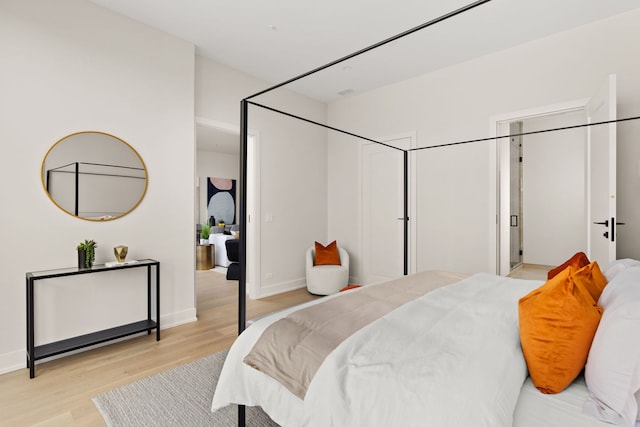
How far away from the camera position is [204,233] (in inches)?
264

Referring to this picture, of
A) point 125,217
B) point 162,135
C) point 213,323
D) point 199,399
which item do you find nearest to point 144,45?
point 162,135

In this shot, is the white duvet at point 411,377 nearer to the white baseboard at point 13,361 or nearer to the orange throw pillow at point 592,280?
Answer: the orange throw pillow at point 592,280

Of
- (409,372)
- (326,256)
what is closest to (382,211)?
(326,256)

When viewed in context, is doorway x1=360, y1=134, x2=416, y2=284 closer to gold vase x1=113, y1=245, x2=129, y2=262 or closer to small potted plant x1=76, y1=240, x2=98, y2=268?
gold vase x1=113, y1=245, x2=129, y2=262

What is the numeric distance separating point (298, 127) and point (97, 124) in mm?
2572

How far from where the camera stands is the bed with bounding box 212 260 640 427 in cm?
96

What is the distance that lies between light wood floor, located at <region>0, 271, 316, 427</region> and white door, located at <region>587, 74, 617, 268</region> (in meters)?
3.12

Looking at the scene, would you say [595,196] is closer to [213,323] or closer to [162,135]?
[213,323]

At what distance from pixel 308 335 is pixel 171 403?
1153mm

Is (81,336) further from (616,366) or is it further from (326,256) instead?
(616,366)

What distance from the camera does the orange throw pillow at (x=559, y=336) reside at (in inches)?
43.0

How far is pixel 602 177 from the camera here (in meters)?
2.57

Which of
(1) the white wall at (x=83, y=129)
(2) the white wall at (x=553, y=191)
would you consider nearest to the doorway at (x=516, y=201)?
(2) the white wall at (x=553, y=191)

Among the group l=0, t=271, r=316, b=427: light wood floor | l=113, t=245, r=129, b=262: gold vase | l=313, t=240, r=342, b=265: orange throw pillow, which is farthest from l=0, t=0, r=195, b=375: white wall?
l=313, t=240, r=342, b=265: orange throw pillow
